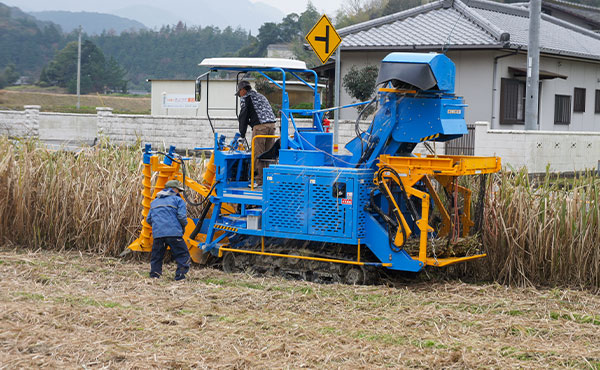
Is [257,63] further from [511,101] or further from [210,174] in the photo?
[511,101]

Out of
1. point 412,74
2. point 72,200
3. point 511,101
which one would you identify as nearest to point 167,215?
point 72,200

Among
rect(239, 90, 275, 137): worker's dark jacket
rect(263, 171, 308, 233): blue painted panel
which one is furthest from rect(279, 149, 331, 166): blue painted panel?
rect(239, 90, 275, 137): worker's dark jacket

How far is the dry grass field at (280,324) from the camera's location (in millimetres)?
6270

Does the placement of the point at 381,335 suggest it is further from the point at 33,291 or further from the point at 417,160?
the point at 33,291

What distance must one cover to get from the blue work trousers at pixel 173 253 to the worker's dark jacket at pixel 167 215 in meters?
0.09

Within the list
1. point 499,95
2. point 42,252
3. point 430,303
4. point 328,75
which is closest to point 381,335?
point 430,303

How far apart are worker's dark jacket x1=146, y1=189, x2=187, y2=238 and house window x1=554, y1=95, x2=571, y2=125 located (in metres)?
22.5

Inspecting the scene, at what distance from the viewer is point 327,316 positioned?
25.3ft

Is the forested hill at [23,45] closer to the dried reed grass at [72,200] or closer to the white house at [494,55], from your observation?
the white house at [494,55]

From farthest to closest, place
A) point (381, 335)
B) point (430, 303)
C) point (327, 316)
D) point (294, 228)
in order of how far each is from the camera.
Answer: point (294, 228) → point (430, 303) → point (327, 316) → point (381, 335)

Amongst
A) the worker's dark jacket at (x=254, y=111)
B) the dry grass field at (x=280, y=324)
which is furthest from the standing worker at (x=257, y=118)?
the dry grass field at (x=280, y=324)

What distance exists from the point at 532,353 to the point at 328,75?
75.4ft

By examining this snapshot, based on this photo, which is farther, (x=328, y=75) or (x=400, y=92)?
(x=328, y=75)

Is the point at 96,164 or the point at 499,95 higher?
the point at 499,95
